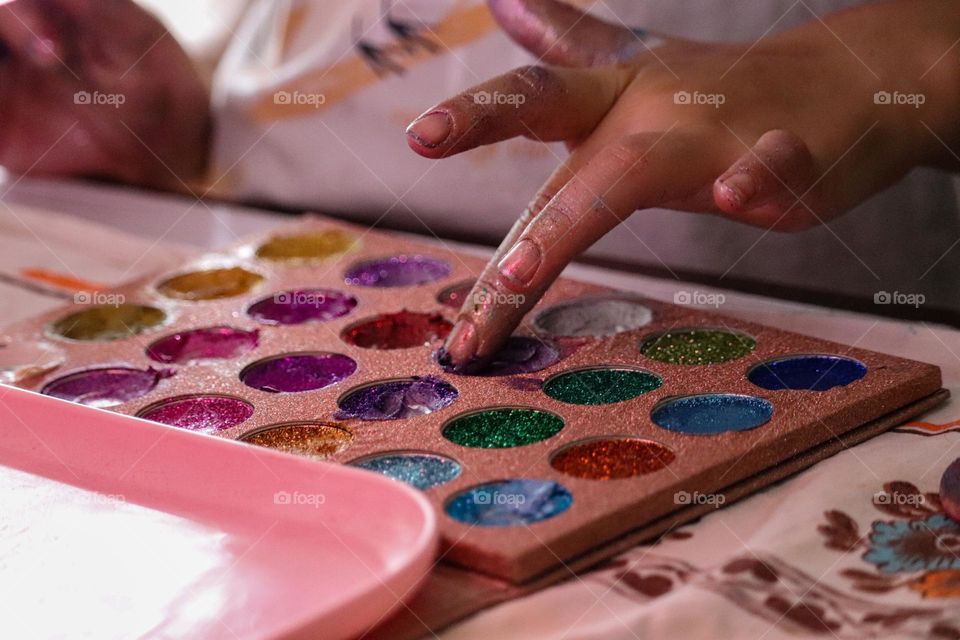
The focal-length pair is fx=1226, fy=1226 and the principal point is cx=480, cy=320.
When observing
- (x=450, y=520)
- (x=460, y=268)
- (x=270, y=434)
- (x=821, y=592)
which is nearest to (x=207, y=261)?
(x=460, y=268)

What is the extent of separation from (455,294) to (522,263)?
0.17m

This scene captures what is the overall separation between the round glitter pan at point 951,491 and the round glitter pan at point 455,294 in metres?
0.37

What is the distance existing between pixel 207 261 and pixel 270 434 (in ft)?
1.00

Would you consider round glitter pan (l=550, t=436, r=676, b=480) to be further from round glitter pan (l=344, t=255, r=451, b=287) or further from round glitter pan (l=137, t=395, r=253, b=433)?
round glitter pan (l=344, t=255, r=451, b=287)

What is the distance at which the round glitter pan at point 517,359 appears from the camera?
2.41 ft

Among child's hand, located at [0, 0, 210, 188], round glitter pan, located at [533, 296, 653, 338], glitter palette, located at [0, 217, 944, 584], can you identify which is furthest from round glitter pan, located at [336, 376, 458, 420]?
child's hand, located at [0, 0, 210, 188]

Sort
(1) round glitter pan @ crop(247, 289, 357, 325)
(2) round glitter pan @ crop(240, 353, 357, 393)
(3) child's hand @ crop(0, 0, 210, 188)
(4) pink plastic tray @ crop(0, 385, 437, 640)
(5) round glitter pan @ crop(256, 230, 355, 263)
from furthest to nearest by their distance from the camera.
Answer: (3) child's hand @ crop(0, 0, 210, 188) < (5) round glitter pan @ crop(256, 230, 355, 263) < (1) round glitter pan @ crop(247, 289, 357, 325) < (2) round glitter pan @ crop(240, 353, 357, 393) < (4) pink plastic tray @ crop(0, 385, 437, 640)

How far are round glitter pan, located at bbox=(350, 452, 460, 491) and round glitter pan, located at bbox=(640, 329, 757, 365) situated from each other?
0.18m

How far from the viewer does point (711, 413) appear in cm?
67

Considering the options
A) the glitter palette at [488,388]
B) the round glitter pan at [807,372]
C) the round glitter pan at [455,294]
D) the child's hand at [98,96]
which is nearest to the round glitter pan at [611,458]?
the glitter palette at [488,388]

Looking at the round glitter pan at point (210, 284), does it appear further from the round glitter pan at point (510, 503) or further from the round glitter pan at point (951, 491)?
the round glitter pan at point (951, 491)

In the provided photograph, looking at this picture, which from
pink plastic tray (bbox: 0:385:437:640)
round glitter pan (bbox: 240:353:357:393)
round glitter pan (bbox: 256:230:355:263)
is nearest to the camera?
pink plastic tray (bbox: 0:385:437:640)

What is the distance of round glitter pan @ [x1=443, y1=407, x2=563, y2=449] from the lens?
0.65 meters

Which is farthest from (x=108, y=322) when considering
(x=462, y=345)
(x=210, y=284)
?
(x=462, y=345)
